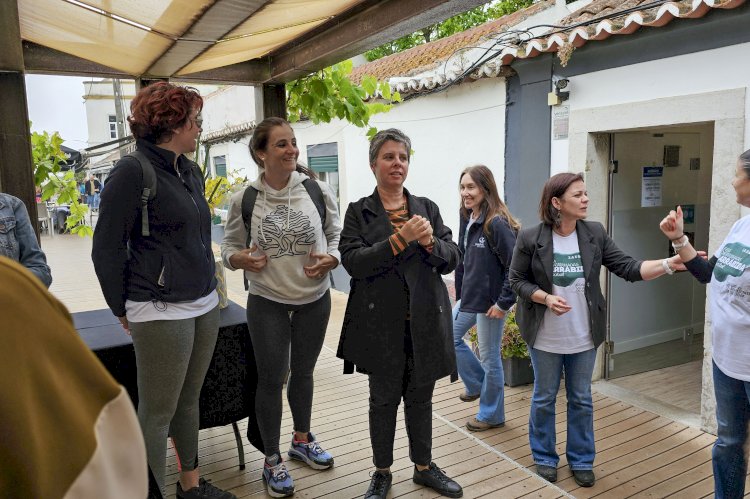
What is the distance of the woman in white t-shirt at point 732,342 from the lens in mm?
2383

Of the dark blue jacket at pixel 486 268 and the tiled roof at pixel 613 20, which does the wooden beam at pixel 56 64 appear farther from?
the tiled roof at pixel 613 20

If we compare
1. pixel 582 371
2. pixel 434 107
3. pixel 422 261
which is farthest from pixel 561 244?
pixel 434 107

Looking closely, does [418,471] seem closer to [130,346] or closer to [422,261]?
[422,261]

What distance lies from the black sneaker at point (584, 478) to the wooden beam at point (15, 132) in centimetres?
360

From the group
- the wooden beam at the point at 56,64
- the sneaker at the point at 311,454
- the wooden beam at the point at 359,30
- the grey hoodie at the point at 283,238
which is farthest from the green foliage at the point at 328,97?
the sneaker at the point at 311,454

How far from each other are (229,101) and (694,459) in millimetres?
11923

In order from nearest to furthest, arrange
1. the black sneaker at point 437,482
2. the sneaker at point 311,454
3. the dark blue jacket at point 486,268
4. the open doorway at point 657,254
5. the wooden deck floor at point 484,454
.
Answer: the black sneaker at point 437,482 → the wooden deck floor at point 484,454 → the sneaker at point 311,454 → the dark blue jacket at point 486,268 → the open doorway at point 657,254

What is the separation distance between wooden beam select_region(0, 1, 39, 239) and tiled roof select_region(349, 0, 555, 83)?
532 centimetres

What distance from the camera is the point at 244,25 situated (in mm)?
3033

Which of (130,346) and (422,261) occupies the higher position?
(422,261)

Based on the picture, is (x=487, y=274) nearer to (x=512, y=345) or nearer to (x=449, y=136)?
(x=512, y=345)

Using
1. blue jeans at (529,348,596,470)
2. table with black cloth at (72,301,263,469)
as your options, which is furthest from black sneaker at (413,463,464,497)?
table with black cloth at (72,301,263,469)

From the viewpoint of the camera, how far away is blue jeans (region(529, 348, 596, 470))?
10.2 feet

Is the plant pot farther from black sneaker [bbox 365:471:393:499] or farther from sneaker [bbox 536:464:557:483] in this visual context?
black sneaker [bbox 365:471:393:499]
